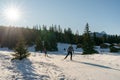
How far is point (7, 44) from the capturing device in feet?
271

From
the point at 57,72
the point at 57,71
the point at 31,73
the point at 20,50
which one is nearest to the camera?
the point at 31,73

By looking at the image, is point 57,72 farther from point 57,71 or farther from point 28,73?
point 28,73

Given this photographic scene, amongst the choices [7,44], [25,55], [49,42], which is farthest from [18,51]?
[7,44]

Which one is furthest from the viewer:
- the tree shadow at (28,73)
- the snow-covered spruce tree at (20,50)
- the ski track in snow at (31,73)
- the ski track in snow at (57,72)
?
the snow-covered spruce tree at (20,50)

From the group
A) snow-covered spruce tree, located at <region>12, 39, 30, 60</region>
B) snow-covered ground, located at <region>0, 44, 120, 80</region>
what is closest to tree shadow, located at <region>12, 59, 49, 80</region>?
snow-covered ground, located at <region>0, 44, 120, 80</region>

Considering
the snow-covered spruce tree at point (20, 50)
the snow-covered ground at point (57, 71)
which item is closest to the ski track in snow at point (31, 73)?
the snow-covered ground at point (57, 71)

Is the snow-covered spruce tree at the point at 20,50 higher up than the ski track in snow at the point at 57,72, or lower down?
higher up

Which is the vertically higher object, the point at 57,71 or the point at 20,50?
the point at 20,50

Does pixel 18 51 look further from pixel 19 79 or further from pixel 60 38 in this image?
pixel 60 38

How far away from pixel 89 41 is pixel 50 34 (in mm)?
29861

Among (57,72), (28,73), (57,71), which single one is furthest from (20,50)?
(57,72)

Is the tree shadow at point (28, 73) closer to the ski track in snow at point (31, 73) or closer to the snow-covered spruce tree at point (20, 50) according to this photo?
the ski track in snow at point (31, 73)

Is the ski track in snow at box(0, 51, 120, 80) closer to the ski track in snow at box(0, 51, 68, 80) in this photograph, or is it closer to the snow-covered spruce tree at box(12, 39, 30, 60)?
the ski track in snow at box(0, 51, 68, 80)

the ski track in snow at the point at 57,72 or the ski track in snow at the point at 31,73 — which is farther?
the ski track in snow at the point at 57,72
